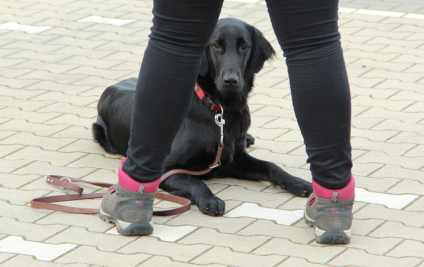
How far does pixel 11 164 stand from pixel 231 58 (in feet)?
4.75

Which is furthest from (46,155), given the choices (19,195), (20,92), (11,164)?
(20,92)

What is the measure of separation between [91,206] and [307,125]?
4.21 feet

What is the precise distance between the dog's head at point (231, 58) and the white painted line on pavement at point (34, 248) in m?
→ 1.23

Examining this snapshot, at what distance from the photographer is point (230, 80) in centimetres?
348

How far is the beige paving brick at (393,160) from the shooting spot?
379 centimetres

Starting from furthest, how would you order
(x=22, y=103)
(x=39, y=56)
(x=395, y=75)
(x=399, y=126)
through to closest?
(x=39, y=56)
(x=395, y=75)
(x=22, y=103)
(x=399, y=126)

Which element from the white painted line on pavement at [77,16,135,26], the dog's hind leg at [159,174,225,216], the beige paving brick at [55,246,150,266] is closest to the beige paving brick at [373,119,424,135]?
the dog's hind leg at [159,174,225,216]

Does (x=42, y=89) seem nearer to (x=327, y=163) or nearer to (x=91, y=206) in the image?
(x=91, y=206)

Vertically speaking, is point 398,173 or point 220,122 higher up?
point 220,122

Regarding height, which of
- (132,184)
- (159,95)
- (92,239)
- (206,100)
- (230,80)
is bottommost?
(92,239)

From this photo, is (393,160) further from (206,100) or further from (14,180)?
(14,180)

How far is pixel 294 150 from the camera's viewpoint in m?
4.11

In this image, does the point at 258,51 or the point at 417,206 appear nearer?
the point at 417,206

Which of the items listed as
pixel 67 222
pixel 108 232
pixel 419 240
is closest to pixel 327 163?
pixel 419 240
